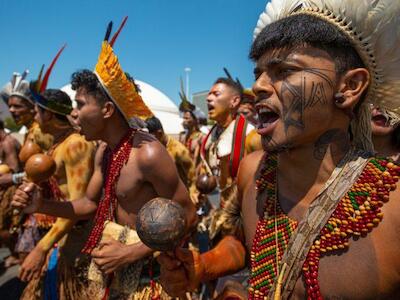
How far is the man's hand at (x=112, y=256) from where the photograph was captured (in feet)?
7.52

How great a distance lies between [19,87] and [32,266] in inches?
155

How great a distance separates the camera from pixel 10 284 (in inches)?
204

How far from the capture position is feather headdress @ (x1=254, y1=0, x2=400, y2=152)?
140 centimetres

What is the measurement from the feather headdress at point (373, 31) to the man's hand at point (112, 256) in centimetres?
156

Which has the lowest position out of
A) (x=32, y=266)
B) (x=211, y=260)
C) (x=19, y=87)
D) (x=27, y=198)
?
(x=32, y=266)

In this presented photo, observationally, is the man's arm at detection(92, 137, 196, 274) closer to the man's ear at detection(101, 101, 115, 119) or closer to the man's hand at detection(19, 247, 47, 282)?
the man's ear at detection(101, 101, 115, 119)

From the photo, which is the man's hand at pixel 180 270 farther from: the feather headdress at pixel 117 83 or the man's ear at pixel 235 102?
the man's ear at pixel 235 102

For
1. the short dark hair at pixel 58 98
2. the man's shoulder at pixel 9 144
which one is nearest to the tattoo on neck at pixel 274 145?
the short dark hair at pixel 58 98

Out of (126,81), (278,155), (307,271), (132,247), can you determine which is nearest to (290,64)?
(278,155)

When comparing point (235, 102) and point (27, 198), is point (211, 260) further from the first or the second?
point (235, 102)

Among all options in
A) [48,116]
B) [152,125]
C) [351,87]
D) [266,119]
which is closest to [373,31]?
[351,87]

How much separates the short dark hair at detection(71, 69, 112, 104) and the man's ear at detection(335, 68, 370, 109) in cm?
190

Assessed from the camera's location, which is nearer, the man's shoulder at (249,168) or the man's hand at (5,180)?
the man's shoulder at (249,168)

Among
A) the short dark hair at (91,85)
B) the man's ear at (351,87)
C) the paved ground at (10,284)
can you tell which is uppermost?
the short dark hair at (91,85)
